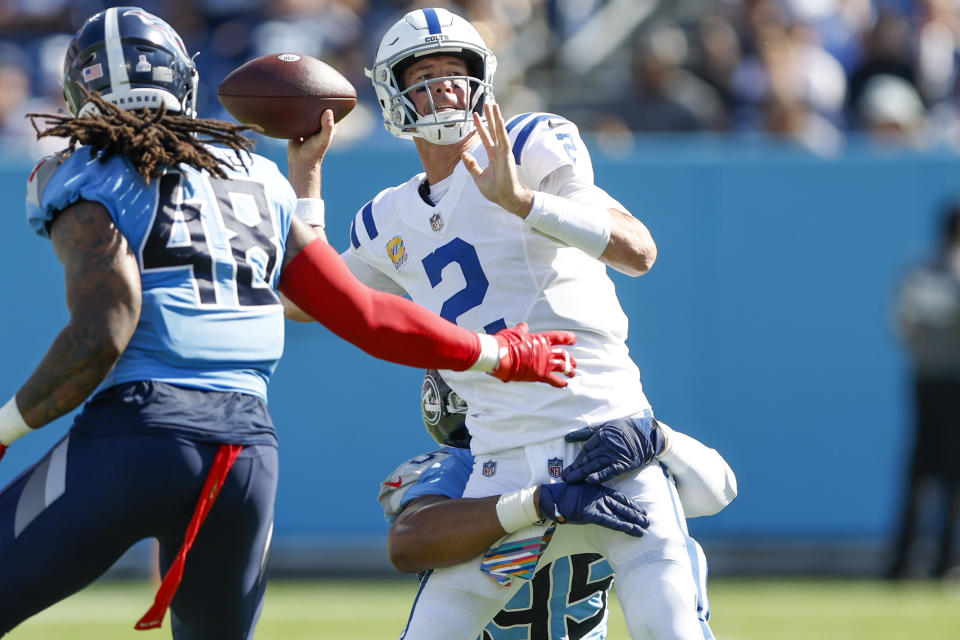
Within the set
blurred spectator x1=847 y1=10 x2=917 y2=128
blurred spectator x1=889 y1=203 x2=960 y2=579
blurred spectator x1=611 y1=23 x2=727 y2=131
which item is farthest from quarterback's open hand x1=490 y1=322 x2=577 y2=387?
blurred spectator x1=847 y1=10 x2=917 y2=128

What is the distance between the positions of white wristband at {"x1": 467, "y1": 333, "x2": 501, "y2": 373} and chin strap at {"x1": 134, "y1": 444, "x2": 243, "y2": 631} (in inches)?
23.4

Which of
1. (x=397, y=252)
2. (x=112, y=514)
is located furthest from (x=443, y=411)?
(x=112, y=514)

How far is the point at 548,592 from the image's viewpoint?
377cm

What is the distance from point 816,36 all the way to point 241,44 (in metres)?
3.83

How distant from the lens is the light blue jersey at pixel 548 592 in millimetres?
3762

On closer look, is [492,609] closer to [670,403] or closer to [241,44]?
[670,403]

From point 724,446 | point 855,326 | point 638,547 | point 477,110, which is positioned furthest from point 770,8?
point 638,547

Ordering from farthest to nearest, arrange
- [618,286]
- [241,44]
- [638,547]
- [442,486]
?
[241,44], [618,286], [442,486], [638,547]

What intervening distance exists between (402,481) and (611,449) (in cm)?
68

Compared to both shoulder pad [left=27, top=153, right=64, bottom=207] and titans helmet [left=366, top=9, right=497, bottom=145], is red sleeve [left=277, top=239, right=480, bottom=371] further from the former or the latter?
titans helmet [left=366, top=9, right=497, bottom=145]

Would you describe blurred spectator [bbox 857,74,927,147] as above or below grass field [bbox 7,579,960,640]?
above

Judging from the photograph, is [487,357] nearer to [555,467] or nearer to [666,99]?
[555,467]

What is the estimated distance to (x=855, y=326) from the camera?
321 inches

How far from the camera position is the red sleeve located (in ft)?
10.4
